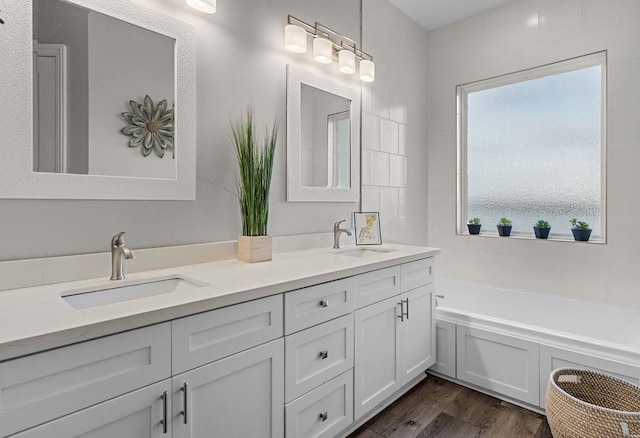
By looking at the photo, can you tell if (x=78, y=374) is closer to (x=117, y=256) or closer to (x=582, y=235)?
(x=117, y=256)

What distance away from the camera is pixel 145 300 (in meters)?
1.08

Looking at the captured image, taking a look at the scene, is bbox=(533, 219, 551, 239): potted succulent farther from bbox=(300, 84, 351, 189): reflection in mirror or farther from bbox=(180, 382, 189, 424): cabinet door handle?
bbox=(180, 382, 189, 424): cabinet door handle

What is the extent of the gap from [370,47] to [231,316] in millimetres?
2327

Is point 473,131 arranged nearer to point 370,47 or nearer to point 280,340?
point 370,47

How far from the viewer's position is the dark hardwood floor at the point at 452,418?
6.07 feet

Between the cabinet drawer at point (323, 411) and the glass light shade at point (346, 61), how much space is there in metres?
1.83

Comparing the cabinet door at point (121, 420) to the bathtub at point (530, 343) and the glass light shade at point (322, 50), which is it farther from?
the glass light shade at point (322, 50)

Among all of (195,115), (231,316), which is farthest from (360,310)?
(195,115)

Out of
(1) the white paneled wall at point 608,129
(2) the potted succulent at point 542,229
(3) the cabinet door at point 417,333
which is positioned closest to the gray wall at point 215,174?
(3) the cabinet door at point 417,333

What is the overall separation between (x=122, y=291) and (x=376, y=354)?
1.20 meters

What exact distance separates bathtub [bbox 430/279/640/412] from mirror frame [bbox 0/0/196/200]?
181cm

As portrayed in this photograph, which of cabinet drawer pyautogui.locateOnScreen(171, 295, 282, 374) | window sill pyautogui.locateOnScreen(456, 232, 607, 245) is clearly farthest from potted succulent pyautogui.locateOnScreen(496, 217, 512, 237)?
cabinet drawer pyautogui.locateOnScreen(171, 295, 282, 374)

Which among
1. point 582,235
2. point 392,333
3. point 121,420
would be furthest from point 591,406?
point 121,420

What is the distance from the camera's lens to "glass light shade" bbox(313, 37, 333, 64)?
88.2 inches
